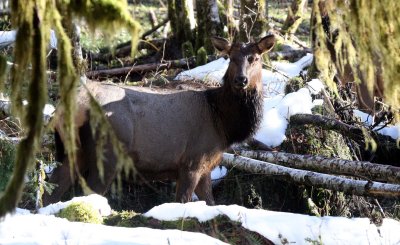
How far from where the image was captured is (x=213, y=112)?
984 centimetres

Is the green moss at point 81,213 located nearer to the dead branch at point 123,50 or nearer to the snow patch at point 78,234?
the snow patch at point 78,234

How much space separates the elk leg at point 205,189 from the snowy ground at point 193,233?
103 inches

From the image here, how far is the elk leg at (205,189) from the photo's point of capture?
9656mm

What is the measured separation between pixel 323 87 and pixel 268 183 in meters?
2.06

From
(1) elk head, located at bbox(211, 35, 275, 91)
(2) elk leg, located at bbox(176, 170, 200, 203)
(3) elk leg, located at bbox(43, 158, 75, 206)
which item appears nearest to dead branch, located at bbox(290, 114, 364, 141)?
(1) elk head, located at bbox(211, 35, 275, 91)

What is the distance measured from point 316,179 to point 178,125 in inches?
73.3

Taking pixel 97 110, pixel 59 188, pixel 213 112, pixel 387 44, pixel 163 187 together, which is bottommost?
pixel 163 187

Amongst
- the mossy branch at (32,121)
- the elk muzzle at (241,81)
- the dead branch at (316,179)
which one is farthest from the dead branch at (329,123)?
the mossy branch at (32,121)

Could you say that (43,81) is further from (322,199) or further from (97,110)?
(322,199)

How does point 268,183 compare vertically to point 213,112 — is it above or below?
below

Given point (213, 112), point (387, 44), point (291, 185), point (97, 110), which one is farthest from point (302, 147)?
point (97, 110)

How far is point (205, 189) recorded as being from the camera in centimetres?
971

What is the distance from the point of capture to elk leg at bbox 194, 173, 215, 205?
966 cm

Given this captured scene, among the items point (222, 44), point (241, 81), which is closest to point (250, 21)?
point (222, 44)
